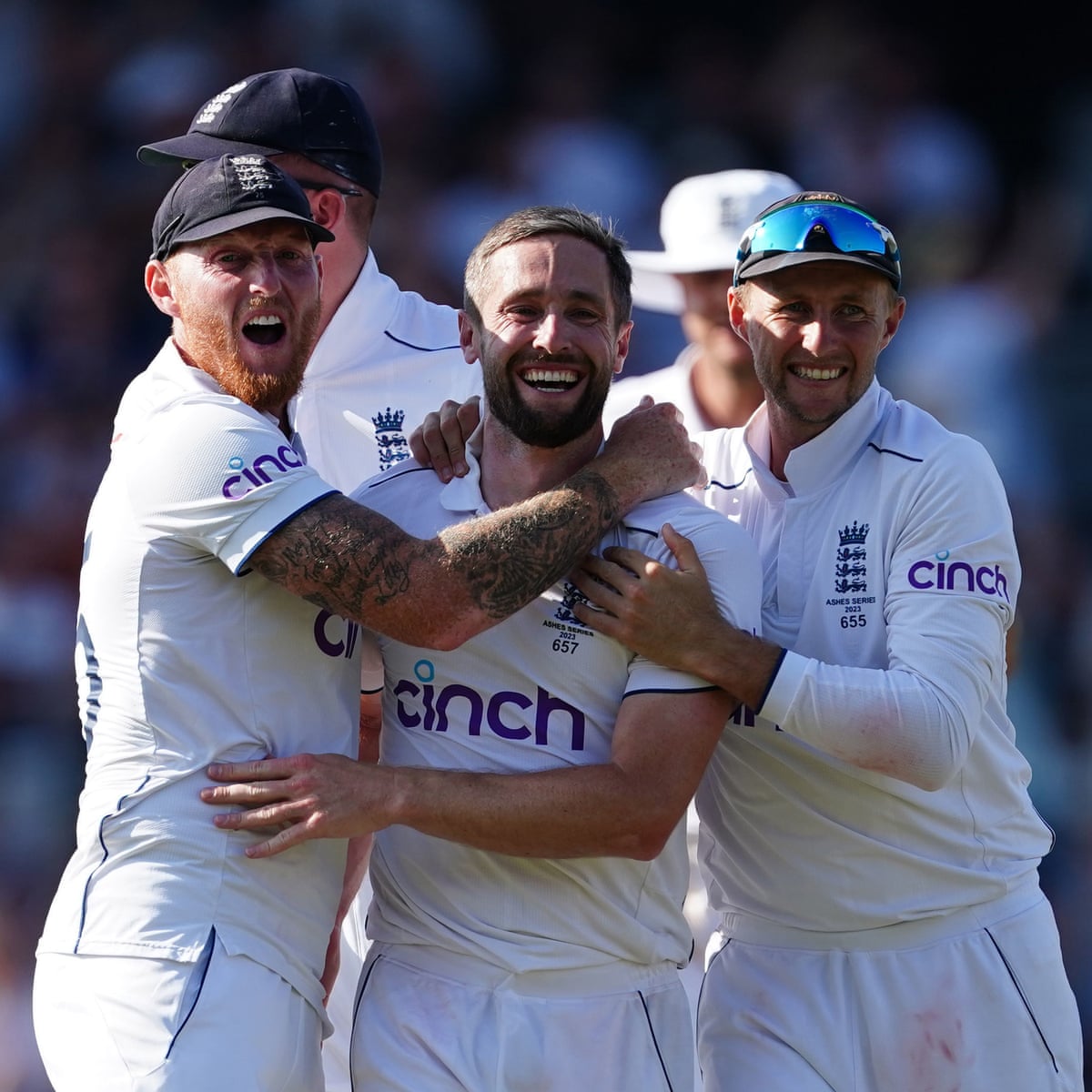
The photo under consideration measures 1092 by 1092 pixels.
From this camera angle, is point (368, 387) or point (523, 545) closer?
point (523, 545)

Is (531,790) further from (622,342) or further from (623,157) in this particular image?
(623,157)

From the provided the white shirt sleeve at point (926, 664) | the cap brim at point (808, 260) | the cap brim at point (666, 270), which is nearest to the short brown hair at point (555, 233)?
the cap brim at point (808, 260)

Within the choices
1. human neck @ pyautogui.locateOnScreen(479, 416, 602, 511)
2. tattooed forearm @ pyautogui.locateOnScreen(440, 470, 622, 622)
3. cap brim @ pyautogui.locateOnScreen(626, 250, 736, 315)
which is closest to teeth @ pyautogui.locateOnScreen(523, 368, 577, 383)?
human neck @ pyautogui.locateOnScreen(479, 416, 602, 511)

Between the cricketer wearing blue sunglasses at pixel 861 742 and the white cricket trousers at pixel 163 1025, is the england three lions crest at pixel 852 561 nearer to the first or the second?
the cricketer wearing blue sunglasses at pixel 861 742

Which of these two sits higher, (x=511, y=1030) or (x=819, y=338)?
(x=819, y=338)

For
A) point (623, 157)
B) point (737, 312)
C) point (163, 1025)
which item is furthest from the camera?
point (623, 157)

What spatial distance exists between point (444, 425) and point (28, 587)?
3746 mm

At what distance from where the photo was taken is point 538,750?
3037 millimetres

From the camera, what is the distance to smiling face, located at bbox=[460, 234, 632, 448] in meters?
3.12

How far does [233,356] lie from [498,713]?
2.63 ft

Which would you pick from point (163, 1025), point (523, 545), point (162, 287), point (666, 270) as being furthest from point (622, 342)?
point (666, 270)

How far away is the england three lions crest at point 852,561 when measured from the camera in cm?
322

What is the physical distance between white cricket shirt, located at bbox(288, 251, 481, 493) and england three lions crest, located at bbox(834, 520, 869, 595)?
132 centimetres

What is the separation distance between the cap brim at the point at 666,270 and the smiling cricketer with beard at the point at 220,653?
2.04m
